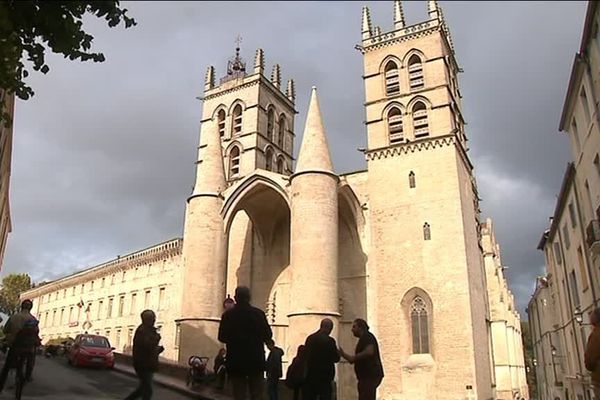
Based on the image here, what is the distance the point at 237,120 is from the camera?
32.7 meters

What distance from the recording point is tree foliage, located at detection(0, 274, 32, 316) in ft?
207

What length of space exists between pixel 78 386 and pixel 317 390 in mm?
6931

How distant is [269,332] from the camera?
18.0ft

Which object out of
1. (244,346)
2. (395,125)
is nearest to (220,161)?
(395,125)

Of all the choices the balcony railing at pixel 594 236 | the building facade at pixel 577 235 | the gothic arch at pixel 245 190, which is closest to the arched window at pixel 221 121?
the gothic arch at pixel 245 190

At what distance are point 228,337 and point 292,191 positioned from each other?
15691 mm

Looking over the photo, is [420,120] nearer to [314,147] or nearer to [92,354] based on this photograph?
[314,147]

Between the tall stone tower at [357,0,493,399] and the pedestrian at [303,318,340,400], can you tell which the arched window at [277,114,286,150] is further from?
the pedestrian at [303,318,340,400]

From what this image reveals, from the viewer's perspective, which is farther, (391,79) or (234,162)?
(234,162)

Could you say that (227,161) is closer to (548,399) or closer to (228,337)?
(548,399)

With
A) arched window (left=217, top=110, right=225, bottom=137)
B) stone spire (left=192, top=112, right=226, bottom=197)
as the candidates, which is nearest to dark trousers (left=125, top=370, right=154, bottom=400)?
stone spire (left=192, top=112, right=226, bottom=197)

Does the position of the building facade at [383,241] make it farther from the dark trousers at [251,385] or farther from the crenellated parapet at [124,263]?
the dark trousers at [251,385]

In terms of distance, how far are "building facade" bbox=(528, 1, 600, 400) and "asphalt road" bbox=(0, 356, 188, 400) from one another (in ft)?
38.9

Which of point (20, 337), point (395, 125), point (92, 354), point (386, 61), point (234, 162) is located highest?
point (386, 61)
